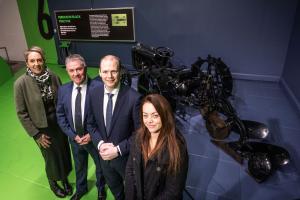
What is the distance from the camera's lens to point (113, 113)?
213 centimetres

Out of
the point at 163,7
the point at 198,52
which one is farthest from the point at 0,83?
the point at 198,52

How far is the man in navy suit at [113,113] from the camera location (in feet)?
6.77

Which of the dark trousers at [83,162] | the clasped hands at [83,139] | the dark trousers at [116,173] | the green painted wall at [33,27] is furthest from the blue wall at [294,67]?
the green painted wall at [33,27]

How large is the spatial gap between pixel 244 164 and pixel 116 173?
2.06m

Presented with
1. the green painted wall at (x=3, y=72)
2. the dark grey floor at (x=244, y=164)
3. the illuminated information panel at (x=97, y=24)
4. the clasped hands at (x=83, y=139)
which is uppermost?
the illuminated information panel at (x=97, y=24)

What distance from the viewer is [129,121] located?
2160 mm

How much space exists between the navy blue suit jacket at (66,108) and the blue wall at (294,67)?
4691 millimetres

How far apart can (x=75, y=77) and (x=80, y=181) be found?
1.36 meters

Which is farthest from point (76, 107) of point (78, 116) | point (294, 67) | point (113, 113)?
point (294, 67)

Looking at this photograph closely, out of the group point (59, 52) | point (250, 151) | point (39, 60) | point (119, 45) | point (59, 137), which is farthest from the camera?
point (59, 52)

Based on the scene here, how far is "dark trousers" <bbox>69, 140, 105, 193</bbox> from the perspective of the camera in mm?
2566

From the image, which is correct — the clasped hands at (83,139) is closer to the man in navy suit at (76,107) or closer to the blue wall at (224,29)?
the man in navy suit at (76,107)

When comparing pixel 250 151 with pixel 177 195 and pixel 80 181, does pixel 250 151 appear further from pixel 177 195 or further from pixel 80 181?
pixel 80 181

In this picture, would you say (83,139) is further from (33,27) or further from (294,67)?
(33,27)
